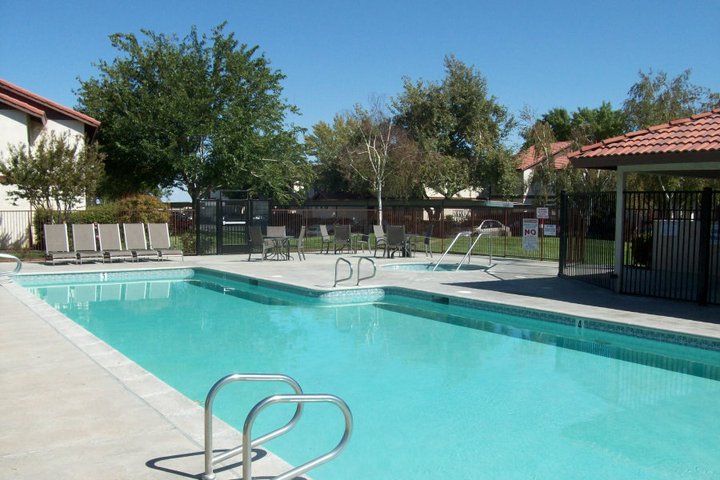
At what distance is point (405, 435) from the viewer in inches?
229

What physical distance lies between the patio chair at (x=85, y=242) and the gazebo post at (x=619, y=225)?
14064 mm

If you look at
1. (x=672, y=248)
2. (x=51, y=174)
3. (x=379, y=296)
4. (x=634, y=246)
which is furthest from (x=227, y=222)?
(x=672, y=248)

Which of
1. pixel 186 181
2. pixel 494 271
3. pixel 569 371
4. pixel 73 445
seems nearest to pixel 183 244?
pixel 186 181

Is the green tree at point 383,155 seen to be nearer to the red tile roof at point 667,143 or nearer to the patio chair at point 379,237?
the patio chair at point 379,237

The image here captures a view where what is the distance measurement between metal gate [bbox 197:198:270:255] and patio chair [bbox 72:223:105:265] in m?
3.71

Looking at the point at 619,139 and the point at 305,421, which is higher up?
the point at 619,139

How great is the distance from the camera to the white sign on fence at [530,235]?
1647 cm

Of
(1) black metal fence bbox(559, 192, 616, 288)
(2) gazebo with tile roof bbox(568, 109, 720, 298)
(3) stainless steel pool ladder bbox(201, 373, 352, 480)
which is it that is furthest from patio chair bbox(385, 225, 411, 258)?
(3) stainless steel pool ladder bbox(201, 373, 352, 480)

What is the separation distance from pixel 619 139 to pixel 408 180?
2666 cm

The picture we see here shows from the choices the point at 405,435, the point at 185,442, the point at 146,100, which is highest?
the point at 146,100

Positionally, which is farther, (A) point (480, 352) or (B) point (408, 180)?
(B) point (408, 180)

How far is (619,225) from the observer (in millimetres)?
12656

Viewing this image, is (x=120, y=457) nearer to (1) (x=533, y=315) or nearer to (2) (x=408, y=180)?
(1) (x=533, y=315)

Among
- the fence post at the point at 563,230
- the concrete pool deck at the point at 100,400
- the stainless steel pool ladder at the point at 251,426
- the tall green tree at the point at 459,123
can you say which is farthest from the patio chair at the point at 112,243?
the tall green tree at the point at 459,123
